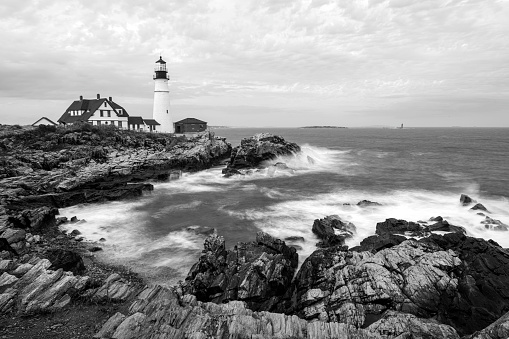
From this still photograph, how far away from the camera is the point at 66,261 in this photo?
48.4 feet

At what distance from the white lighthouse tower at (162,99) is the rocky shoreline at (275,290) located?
4691 centimetres

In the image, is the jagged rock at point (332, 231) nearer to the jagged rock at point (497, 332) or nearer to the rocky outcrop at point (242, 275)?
the rocky outcrop at point (242, 275)

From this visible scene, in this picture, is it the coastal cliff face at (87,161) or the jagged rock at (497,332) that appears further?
the coastal cliff face at (87,161)

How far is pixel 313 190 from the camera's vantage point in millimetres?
33750

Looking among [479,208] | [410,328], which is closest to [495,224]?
[479,208]

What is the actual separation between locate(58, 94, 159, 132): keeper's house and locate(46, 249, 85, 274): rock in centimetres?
4898

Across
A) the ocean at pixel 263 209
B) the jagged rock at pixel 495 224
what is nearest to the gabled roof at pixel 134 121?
the ocean at pixel 263 209

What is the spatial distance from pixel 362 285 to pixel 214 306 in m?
5.76

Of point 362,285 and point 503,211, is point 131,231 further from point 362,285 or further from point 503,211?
point 503,211

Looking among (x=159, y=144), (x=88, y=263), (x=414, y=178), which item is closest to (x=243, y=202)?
(x=88, y=263)

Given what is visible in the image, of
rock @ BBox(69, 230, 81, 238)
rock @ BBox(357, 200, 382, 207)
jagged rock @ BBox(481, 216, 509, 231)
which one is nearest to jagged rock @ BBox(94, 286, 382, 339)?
rock @ BBox(69, 230, 81, 238)

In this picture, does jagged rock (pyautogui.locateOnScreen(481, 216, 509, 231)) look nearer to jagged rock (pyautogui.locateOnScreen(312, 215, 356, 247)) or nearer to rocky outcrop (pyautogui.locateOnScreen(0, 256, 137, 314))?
jagged rock (pyautogui.locateOnScreen(312, 215, 356, 247))

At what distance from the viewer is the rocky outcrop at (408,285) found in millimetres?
11750

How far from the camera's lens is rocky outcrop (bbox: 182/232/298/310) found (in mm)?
13000
